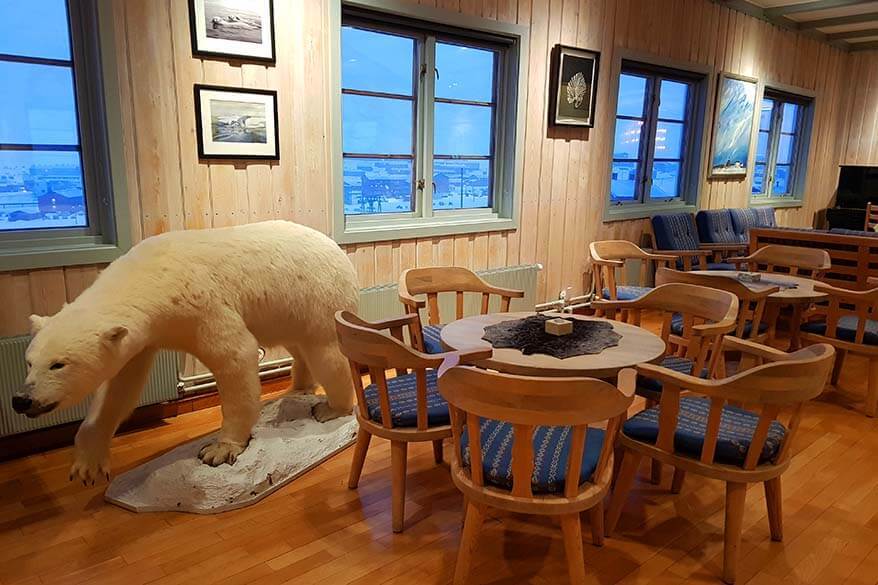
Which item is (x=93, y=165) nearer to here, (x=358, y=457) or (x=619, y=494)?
(x=358, y=457)

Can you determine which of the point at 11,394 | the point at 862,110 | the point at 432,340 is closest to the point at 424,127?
the point at 432,340

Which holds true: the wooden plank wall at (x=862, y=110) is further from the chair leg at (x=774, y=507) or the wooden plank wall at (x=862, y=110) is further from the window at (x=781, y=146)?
the chair leg at (x=774, y=507)

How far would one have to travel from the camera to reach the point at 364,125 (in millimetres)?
3965

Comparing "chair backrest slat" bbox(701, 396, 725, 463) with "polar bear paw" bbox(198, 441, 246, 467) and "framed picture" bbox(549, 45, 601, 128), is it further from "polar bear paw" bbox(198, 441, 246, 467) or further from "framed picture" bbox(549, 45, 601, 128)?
"framed picture" bbox(549, 45, 601, 128)

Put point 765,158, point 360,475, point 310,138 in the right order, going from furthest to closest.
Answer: point 765,158, point 310,138, point 360,475

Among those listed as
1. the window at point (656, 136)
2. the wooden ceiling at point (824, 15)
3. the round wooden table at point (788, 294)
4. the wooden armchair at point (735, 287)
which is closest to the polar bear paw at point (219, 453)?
the wooden armchair at point (735, 287)

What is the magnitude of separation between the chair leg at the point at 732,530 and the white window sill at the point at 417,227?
98.3 inches

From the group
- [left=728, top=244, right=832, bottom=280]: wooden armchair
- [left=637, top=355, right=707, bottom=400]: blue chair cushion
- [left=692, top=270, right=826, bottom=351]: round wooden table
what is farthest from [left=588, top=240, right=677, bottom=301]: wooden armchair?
[left=637, top=355, right=707, bottom=400]: blue chair cushion

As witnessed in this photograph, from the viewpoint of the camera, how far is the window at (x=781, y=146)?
25.3ft

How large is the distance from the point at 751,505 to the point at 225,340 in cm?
224

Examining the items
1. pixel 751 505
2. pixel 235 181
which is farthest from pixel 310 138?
pixel 751 505

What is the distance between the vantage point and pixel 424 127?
4.19 meters

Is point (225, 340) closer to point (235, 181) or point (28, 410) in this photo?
point (28, 410)

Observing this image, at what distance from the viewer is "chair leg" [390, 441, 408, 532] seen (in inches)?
88.7
